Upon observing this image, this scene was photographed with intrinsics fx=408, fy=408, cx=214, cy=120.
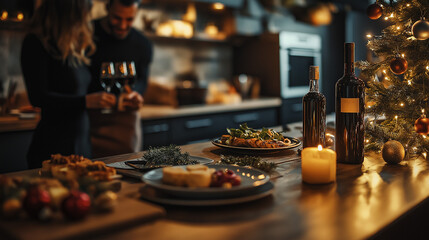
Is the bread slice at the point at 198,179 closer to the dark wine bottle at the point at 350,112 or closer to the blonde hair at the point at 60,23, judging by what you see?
the dark wine bottle at the point at 350,112

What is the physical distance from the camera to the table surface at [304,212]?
0.71 metres

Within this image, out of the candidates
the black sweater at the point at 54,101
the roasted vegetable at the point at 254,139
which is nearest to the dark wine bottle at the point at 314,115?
the roasted vegetable at the point at 254,139

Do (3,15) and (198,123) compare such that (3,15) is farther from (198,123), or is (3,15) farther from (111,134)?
(198,123)

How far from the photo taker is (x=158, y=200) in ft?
2.80

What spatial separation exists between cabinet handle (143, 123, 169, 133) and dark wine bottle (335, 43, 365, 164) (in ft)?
6.84

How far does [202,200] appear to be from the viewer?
2.80ft

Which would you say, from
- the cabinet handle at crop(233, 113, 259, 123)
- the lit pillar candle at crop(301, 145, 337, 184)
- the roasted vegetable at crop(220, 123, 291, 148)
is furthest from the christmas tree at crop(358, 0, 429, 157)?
the cabinet handle at crop(233, 113, 259, 123)

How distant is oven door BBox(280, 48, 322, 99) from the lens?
4.53 meters

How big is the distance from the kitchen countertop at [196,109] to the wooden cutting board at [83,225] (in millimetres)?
2413

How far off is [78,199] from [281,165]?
0.71 meters

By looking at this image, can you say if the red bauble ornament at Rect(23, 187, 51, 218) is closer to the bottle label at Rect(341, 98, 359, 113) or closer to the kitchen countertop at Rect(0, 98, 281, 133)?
the bottle label at Rect(341, 98, 359, 113)

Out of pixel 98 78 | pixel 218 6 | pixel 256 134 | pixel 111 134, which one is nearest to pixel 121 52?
pixel 98 78

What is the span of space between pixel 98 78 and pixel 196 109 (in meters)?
1.21

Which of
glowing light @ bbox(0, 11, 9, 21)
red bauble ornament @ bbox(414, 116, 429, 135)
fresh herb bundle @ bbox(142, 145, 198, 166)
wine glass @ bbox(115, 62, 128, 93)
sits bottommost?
fresh herb bundle @ bbox(142, 145, 198, 166)
